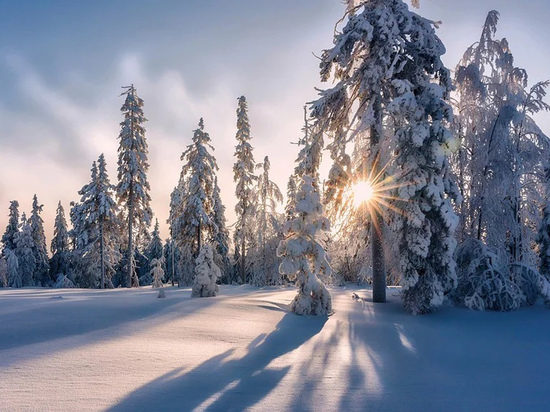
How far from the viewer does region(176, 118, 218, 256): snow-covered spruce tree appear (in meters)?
29.6

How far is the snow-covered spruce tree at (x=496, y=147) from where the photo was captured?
13.8 metres

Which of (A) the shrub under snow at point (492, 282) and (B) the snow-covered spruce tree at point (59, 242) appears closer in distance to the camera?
(A) the shrub under snow at point (492, 282)

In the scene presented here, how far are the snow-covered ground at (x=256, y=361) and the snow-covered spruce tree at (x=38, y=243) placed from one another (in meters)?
51.4

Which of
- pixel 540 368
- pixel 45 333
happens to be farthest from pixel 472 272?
pixel 45 333

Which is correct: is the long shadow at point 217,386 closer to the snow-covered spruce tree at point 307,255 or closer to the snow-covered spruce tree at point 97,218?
the snow-covered spruce tree at point 307,255

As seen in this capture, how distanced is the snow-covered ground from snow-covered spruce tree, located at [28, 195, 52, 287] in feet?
169

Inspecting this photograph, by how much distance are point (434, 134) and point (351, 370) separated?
26.5ft

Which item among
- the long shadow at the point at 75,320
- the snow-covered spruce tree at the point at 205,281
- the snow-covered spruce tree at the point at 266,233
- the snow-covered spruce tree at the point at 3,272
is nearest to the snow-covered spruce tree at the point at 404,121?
the snow-covered spruce tree at the point at 205,281

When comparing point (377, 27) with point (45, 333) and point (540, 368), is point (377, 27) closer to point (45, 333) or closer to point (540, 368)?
point (540, 368)

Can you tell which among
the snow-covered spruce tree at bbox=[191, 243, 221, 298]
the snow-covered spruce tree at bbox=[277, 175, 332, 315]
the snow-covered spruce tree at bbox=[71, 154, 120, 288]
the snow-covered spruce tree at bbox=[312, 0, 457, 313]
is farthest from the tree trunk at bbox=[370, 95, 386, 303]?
the snow-covered spruce tree at bbox=[71, 154, 120, 288]

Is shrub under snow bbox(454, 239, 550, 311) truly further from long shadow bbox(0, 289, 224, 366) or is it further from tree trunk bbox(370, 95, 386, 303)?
long shadow bbox(0, 289, 224, 366)

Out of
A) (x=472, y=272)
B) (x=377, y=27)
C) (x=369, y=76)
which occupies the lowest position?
(x=472, y=272)

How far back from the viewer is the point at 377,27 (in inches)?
498

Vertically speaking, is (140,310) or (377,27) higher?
(377,27)
